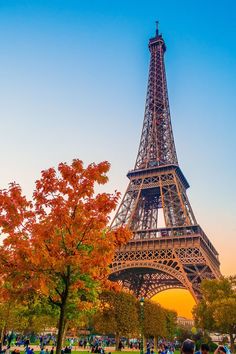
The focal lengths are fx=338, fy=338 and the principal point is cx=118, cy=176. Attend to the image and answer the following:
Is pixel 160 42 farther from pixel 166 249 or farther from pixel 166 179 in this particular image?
pixel 166 249

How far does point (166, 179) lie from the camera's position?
6531 centimetres

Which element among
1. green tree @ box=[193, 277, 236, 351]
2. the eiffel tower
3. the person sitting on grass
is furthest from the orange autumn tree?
the eiffel tower

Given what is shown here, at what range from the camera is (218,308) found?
3856 centimetres

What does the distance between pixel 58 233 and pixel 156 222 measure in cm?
5815

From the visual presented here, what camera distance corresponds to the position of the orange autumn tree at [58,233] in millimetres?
12953

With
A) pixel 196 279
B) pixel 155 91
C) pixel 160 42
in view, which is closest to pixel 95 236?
pixel 196 279

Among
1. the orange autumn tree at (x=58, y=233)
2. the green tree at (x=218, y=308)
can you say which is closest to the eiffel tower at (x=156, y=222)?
the green tree at (x=218, y=308)

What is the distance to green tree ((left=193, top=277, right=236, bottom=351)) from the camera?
37844 mm

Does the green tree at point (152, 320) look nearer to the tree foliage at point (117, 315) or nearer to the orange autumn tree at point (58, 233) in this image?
the tree foliage at point (117, 315)

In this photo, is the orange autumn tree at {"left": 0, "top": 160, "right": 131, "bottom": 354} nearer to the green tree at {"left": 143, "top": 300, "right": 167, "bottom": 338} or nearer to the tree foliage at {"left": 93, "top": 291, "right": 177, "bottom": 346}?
the tree foliage at {"left": 93, "top": 291, "right": 177, "bottom": 346}

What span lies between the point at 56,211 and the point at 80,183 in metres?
1.77

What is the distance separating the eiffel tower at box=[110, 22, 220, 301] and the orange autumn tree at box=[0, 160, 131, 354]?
126 feet

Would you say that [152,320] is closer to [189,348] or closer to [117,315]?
[117,315]

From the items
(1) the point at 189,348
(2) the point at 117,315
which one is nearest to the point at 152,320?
(2) the point at 117,315
